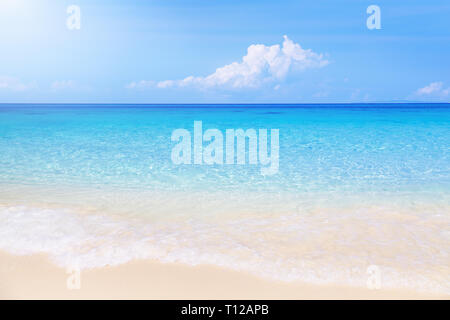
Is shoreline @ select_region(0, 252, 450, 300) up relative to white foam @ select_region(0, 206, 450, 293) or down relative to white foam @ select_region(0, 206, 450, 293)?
down

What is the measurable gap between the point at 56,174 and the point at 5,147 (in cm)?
659

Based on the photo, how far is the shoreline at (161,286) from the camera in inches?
131

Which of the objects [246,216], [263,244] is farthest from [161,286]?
[246,216]

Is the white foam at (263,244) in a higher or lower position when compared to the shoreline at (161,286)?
higher

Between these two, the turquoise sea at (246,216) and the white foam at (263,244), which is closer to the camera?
the white foam at (263,244)

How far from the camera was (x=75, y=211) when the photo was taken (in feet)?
18.4

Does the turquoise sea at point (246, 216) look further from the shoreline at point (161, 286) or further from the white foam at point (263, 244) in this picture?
the shoreline at point (161, 286)

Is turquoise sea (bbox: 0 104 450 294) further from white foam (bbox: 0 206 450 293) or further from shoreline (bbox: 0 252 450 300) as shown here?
shoreline (bbox: 0 252 450 300)

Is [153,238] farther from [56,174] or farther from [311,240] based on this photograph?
[56,174]

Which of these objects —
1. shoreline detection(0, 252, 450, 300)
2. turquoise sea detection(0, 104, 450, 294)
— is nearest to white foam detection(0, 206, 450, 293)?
turquoise sea detection(0, 104, 450, 294)

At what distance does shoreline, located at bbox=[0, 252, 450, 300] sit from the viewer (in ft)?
10.9

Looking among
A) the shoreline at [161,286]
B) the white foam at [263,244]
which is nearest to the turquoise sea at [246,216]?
the white foam at [263,244]

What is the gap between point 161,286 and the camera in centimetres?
346
